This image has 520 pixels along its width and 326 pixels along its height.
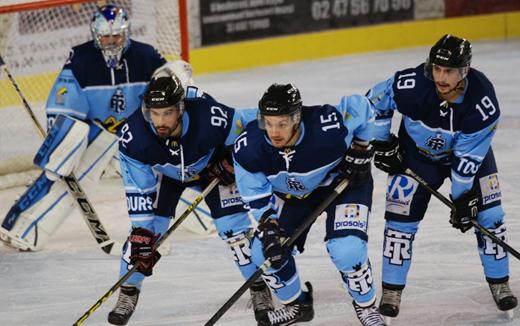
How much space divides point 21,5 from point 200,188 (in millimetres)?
1841

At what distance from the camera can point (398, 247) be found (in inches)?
169

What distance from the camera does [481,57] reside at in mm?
9961

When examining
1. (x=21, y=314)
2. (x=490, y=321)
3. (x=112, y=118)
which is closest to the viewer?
(x=490, y=321)

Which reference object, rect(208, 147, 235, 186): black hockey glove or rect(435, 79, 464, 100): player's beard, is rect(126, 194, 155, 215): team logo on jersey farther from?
rect(435, 79, 464, 100): player's beard

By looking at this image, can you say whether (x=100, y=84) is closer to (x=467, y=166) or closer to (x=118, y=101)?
(x=118, y=101)

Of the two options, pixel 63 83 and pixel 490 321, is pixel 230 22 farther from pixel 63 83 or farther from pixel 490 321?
pixel 490 321

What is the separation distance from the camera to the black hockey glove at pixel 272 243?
388 cm

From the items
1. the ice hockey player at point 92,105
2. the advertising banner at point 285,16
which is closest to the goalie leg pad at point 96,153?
the ice hockey player at point 92,105

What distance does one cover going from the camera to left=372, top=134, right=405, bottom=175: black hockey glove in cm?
423

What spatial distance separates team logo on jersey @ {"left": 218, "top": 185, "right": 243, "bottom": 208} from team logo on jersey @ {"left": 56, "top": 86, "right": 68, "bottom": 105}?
1.34m

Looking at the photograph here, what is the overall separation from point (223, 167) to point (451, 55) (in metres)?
0.92

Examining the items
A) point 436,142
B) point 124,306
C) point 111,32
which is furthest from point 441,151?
point 111,32

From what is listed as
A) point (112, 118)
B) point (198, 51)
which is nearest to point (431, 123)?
point (112, 118)

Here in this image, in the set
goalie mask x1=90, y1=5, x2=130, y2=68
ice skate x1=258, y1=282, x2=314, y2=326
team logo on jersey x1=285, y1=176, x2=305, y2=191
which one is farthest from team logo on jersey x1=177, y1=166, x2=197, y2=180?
goalie mask x1=90, y1=5, x2=130, y2=68
